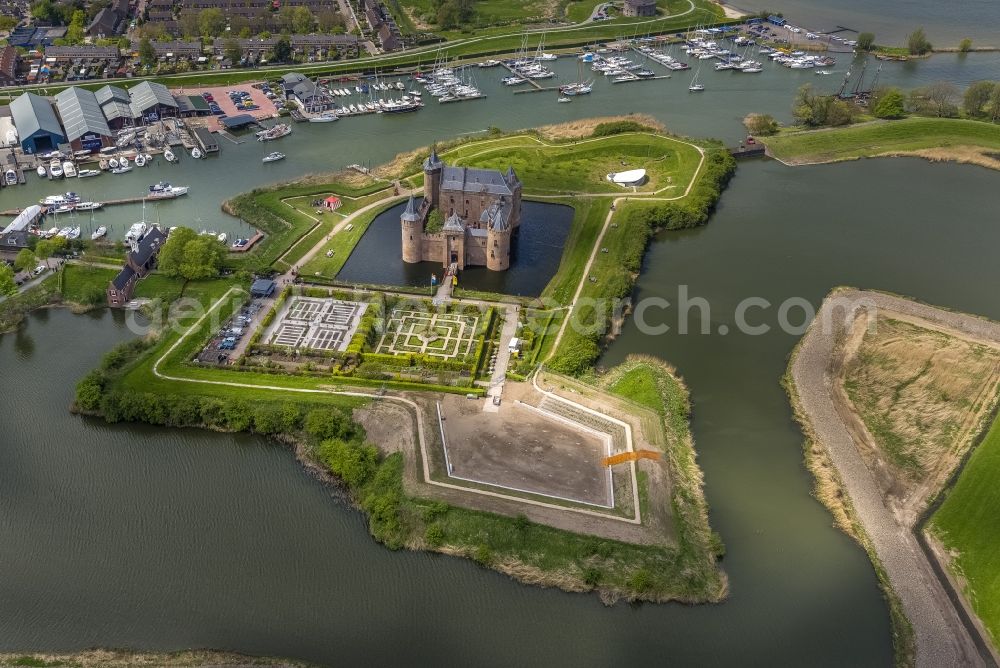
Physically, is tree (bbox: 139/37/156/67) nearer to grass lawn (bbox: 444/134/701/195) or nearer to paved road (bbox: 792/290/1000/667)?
grass lawn (bbox: 444/134/701/195)

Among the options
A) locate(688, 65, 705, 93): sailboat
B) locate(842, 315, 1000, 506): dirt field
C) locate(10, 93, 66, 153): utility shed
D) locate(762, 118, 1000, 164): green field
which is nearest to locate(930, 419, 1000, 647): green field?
locate(842, 315, 1000, 506): dirt field

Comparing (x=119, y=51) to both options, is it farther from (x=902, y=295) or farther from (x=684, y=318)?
(x=902, y=295)

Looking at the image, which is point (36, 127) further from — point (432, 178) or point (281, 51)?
point (432, 178)

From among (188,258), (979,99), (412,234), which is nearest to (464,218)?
(412,234)

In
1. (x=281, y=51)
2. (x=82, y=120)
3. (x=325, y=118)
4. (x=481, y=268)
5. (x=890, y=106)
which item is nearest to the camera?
(x=481, y=268)

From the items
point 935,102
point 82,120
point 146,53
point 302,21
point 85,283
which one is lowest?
point 85,283

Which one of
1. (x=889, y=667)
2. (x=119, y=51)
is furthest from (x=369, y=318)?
(x=119, y=51)
